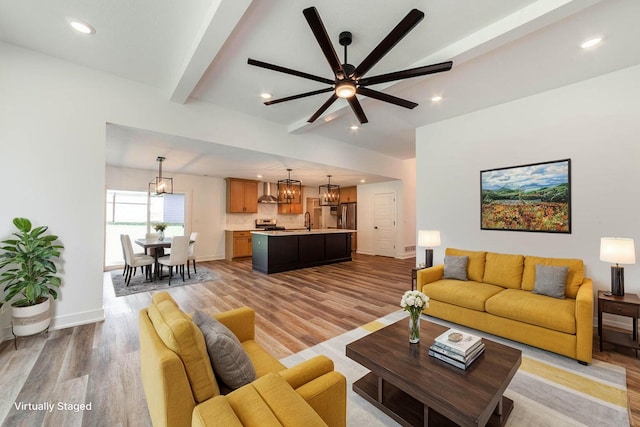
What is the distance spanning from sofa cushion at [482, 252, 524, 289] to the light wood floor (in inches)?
37.8

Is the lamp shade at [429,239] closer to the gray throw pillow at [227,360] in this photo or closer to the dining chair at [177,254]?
the gray throw pillow at [227,360]

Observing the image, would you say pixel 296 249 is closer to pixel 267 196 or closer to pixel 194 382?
pixel 267 196

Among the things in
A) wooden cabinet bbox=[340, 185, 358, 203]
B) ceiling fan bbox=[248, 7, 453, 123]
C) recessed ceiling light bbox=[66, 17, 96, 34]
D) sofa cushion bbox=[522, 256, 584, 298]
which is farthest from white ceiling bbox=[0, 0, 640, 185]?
wooden cabinet bbox=[340, 185, 358, 203]

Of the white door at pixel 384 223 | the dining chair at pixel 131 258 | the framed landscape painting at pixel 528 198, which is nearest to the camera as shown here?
the framed landscape painting at pixel 528 198

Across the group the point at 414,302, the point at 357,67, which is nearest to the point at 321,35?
the point at 357,67

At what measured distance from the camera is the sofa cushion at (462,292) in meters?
3.05

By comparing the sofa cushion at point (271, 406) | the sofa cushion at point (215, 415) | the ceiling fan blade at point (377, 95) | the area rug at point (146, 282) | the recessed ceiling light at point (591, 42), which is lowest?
the area rug at point (146, 282)

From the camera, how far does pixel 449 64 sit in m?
2.21

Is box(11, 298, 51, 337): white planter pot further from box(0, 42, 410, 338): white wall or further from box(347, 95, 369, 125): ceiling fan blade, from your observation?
box(347, 95, 369, 125): ceiling fan blade

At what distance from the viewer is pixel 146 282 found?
5344 mm

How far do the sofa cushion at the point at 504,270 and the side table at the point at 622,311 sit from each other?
74 cm

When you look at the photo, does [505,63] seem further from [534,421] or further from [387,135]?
[534,421]

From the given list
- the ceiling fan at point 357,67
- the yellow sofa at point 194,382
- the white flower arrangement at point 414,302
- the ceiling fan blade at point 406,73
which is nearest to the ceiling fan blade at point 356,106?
the ceiling fan at point 357,67

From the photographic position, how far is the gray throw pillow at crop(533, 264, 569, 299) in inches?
114
